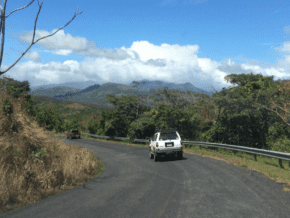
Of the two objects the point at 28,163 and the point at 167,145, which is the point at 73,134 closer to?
the point at 167,145

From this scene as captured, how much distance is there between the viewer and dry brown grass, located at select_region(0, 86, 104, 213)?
803 centimetres

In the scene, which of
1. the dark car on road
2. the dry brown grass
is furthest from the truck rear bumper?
the dark car on road

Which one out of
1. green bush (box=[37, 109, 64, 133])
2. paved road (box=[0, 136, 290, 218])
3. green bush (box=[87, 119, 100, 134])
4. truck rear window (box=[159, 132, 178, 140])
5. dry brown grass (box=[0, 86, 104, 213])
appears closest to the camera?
paved road (box=[0, 136, 290, 218])


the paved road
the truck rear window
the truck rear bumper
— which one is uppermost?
the truck rear window

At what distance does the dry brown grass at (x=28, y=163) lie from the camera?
26.3ft

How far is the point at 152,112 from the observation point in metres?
32.1

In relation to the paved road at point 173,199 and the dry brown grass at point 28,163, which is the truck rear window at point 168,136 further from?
the paved road at point 173,199

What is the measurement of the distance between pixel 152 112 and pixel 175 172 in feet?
67.5

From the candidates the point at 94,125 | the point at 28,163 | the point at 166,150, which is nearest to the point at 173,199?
the point at 28,163

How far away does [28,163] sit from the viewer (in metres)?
9.70

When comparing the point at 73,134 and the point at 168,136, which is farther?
the point at 73,134

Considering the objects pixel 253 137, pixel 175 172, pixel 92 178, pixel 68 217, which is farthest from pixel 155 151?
pixel 253 137

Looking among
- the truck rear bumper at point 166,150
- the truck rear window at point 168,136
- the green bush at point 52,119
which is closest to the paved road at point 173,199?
the truck rear bumper at point 166,150

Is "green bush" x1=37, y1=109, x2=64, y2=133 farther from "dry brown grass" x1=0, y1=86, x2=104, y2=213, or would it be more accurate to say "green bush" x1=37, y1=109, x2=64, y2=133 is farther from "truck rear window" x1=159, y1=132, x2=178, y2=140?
"dry brown grass" x1=0, y1=86, x2=104, y2=213
